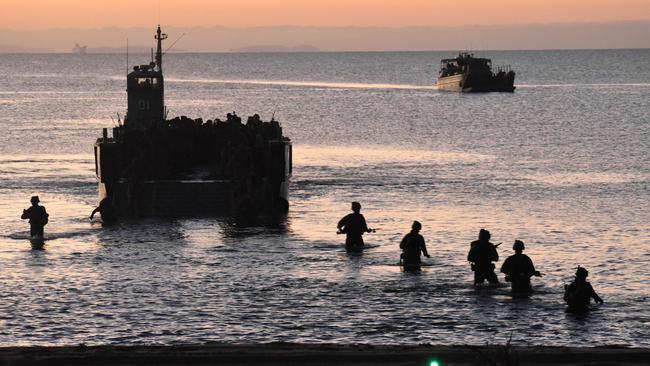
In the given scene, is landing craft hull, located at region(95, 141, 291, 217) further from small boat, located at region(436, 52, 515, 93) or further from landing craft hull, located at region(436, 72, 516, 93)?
landing craft hull, located at region(436, 72, 516, 93)

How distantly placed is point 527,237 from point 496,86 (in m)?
127

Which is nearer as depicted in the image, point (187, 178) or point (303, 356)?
point (303, 356)

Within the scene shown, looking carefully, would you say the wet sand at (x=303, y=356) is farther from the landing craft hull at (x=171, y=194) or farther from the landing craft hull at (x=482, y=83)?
the landing craft hull at (x=482, y=83)

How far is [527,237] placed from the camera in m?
35.2

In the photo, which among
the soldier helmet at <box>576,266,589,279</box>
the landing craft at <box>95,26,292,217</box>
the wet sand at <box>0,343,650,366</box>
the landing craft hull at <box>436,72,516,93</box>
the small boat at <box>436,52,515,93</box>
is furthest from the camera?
the landing craft hull at <box>436,72,516,93</box>

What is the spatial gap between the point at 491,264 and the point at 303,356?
9.82m

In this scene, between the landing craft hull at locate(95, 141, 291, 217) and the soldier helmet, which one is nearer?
the soldier helmet

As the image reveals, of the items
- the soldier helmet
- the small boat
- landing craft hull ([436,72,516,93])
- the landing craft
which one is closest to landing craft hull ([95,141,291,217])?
the landing craft

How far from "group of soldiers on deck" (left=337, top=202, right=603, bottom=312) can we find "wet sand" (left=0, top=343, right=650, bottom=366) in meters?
4.89

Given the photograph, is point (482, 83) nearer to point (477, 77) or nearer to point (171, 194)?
point (477, 77)

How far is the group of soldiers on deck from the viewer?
73.2 feet

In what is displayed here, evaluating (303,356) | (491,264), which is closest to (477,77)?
(491,264)

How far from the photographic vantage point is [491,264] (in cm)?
2542

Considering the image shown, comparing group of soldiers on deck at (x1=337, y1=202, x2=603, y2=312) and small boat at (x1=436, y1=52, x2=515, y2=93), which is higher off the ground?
small boat at (x1=436, y1=52, x2=515, y2=93)
